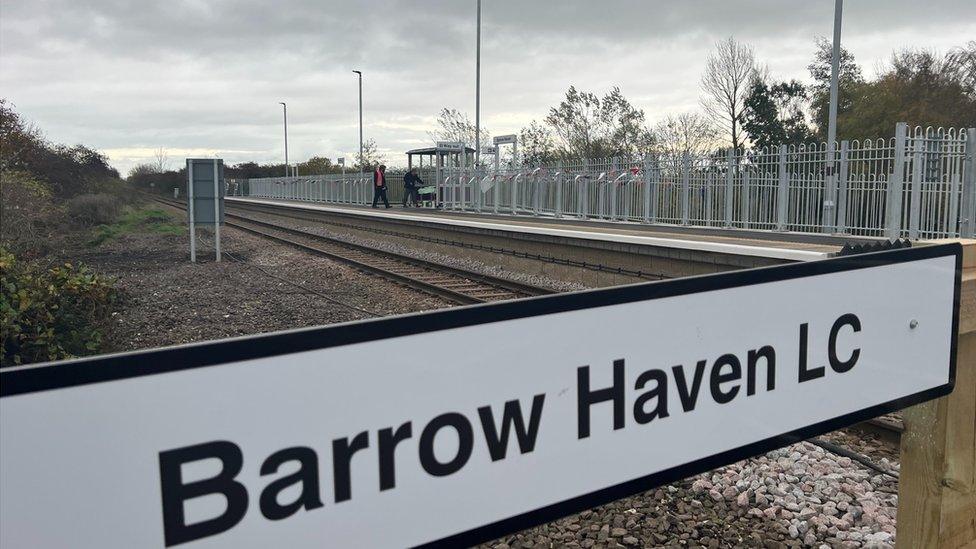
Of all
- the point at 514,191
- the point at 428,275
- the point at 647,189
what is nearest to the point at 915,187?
the point at 647,189

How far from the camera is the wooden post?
2217 millimetres

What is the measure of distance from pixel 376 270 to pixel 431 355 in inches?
531

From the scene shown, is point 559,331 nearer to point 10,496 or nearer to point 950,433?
point 10,496

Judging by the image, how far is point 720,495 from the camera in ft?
13.4

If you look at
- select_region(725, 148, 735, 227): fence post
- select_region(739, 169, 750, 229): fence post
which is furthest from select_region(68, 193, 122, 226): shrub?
select_region(739, 169, 750, 229): fence post

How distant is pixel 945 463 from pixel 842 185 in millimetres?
14199

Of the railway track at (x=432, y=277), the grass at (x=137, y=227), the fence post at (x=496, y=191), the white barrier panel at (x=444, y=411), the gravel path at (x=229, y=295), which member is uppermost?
the fence post at (x=496, y=191)

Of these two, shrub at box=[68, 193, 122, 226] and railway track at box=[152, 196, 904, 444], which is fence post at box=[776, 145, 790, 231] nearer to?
railway track at box=[152, 196, 904, 444]

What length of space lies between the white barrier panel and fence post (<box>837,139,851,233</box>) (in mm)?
14231

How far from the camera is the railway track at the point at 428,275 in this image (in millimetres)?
11594

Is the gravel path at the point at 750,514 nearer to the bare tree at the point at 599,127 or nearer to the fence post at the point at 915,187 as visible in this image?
the fence post at the point at 915,187

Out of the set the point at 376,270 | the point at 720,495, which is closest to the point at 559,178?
the point at 376,270

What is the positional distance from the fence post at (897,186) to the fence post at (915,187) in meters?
0.20

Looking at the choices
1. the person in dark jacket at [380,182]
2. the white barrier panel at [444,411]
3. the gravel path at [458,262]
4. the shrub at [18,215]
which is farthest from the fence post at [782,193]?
the person in dark jacket at [380,182]
